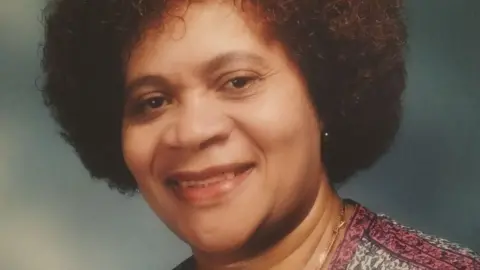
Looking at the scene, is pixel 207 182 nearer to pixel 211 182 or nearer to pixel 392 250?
pixel 211 182

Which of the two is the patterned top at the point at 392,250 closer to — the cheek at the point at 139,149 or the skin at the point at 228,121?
the skin at the point at 228,121

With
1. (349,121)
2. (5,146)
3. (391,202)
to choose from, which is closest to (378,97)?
(349,121)

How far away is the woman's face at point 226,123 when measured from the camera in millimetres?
1147

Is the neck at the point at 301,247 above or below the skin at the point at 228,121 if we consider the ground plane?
below

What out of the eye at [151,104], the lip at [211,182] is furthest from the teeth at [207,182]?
the eye at [151,104]

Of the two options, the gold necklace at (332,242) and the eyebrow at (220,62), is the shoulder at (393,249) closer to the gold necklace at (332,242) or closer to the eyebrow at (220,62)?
the gold necklace at (332,242)

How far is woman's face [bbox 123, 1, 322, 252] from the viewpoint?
1147mm

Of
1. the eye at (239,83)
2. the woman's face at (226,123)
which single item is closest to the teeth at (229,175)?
the woman's face at (226,123)

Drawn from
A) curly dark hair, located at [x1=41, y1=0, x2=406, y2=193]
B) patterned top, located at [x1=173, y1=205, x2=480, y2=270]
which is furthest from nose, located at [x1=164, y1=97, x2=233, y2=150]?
patterned top, located at [x1=173, y1=205, x2=480, y2=270]

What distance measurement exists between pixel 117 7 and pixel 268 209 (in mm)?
332

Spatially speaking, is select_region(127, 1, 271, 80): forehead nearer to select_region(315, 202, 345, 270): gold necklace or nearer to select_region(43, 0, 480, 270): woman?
select_region(43, 0, 480, 270): woman

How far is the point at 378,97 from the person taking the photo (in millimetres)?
1312

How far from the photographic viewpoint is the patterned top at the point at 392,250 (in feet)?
3.97

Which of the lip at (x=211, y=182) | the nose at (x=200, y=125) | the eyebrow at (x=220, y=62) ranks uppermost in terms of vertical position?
the eyebrow at (x=220, y=62)
